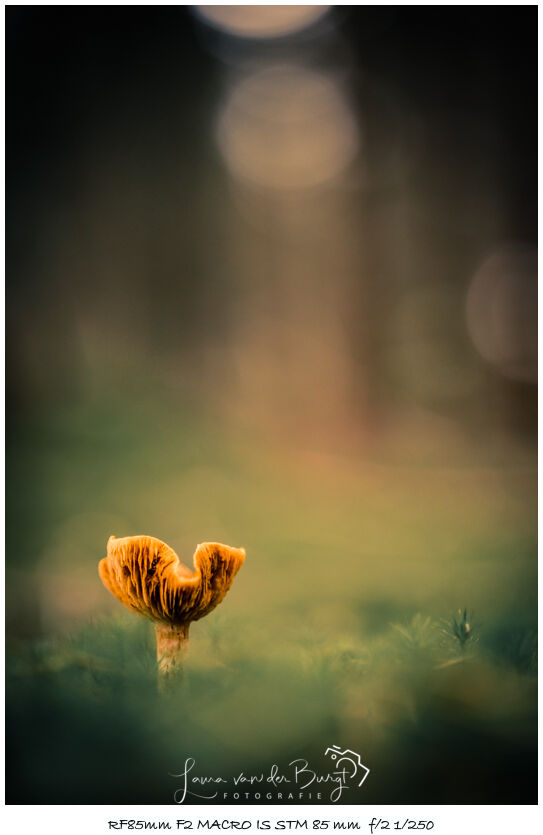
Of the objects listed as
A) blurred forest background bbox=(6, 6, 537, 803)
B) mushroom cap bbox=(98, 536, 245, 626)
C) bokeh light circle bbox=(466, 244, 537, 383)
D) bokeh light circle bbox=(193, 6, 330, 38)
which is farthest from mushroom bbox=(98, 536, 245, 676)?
bokeh light circle bbox=(193, 6, 330, 38)

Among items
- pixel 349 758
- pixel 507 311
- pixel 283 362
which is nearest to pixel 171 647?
pixel 349 758

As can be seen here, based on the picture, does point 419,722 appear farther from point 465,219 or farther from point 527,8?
point 527,8

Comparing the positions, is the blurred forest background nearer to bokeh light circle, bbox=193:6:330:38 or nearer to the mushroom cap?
bokeh light circle, bbox=193:6:330:38

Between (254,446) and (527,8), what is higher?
(527,8)

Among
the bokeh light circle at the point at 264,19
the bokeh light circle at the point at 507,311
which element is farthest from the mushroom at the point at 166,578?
the bokeh light circle at the point at 264,19

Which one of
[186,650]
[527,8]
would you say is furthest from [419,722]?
[527,8]

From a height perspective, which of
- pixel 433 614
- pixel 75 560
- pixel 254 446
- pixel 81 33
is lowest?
pixel 433 614

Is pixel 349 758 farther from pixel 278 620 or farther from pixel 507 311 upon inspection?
pixel 507 311

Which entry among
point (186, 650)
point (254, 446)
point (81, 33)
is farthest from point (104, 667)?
point (81, 33)
